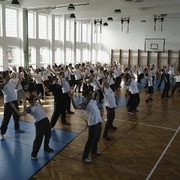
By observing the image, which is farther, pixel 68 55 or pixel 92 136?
pixel 68 55

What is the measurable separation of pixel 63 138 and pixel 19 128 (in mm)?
1499

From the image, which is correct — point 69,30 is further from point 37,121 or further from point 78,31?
point 37,121

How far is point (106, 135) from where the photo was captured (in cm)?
674

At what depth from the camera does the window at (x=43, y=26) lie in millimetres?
17302

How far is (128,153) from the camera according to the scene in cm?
584

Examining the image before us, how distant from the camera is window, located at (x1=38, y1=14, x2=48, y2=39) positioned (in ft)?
56.8

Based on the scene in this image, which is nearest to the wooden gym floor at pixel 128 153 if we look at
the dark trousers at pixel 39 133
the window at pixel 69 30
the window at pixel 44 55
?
the dark trousers at pixel 39 133

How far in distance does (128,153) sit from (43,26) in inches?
544

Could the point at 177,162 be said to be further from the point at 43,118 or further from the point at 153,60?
the point at 153,60

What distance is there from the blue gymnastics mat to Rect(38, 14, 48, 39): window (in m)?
11.1

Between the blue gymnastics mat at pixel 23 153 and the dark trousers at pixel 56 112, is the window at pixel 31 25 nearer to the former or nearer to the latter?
the blue gymnastics mat at pixel 23 153

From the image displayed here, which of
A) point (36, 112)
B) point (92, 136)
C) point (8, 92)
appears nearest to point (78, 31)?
point (8, 92)

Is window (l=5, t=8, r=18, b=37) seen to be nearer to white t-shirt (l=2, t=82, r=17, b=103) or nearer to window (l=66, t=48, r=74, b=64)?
window (l=66, t=48, r=74, b=64)

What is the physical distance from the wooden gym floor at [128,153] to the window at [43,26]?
9960 millimetres
